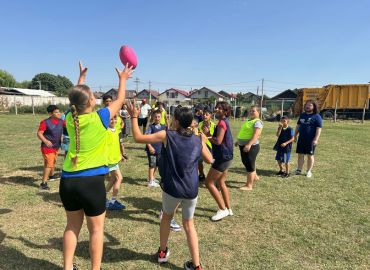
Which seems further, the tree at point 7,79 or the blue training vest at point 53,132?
the tree at point 7,79

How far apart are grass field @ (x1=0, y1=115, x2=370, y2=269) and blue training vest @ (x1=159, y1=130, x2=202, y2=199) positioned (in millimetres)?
1021

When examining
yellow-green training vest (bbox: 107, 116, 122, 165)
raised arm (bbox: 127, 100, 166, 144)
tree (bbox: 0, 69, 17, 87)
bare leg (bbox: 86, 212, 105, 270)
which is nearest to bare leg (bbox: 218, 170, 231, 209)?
yellow-green training vest (bbox: 107, 116, 122, 165)

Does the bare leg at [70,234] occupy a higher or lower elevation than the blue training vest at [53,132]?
lower

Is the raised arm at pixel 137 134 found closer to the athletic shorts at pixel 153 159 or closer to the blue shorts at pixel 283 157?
the athletic shorts at pixel 153 159

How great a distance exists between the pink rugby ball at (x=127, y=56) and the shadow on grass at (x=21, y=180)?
14.1 ft

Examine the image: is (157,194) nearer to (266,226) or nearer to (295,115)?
(266,226)

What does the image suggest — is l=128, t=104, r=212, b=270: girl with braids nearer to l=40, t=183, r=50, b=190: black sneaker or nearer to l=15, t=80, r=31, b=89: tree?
l=40, t=183, r=50, b=190: black sneaker

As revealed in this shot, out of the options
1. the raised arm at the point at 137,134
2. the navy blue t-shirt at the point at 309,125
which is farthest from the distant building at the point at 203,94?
the raised arm at the point at 137,134

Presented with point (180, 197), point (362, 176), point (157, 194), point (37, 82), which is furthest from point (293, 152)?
point (37, 82)

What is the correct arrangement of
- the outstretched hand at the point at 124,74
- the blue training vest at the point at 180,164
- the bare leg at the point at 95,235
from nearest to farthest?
the bare leg at the point at 95,235 → the outstretched hand at the point at 124,74 → the blue training vest at the point at 180,164

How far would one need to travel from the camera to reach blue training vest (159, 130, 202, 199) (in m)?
3.35

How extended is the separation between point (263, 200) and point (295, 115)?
28.6 meters

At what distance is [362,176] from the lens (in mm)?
8141

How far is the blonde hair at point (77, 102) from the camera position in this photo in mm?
2826
